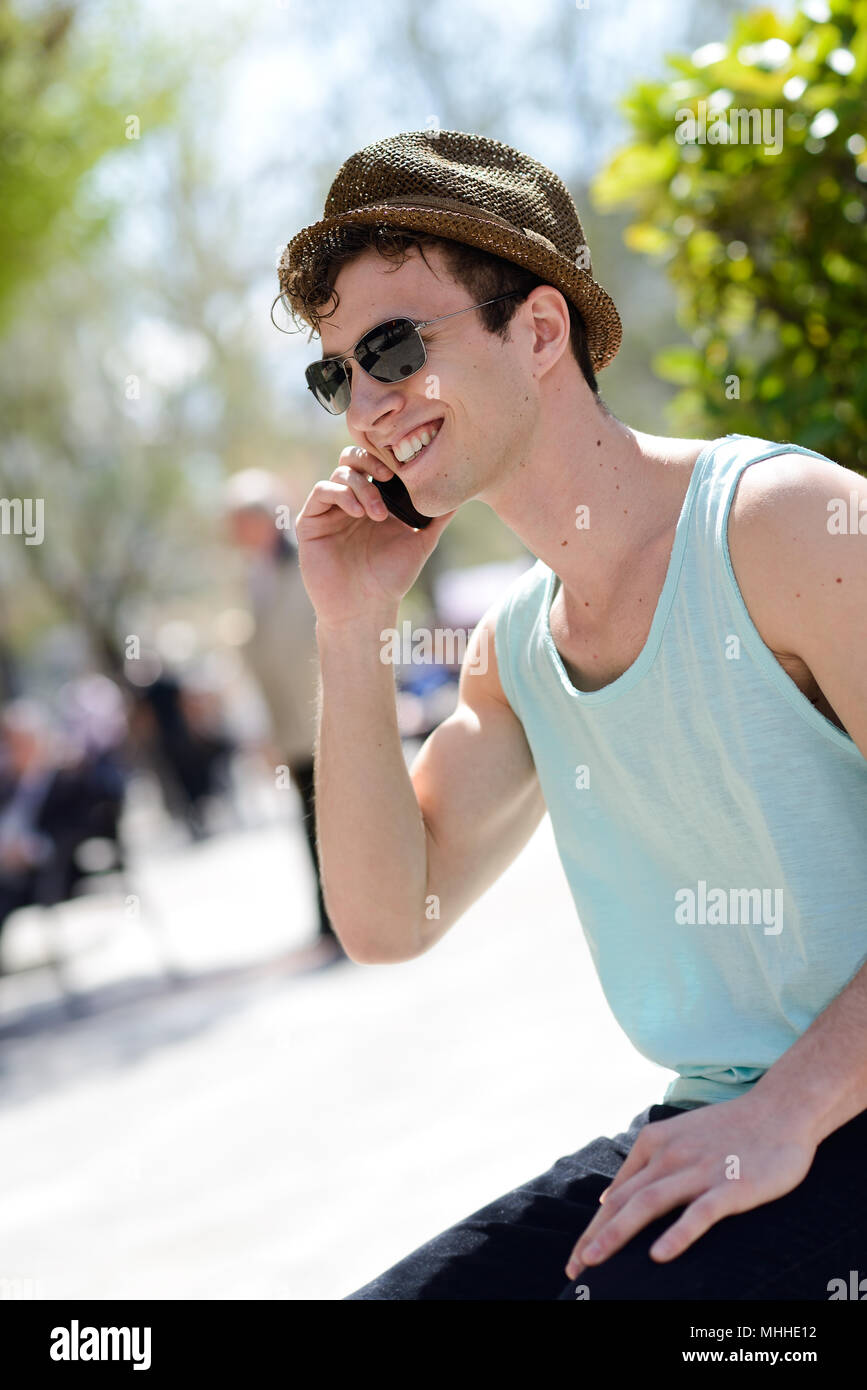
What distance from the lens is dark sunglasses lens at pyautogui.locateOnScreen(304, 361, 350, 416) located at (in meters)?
2.04

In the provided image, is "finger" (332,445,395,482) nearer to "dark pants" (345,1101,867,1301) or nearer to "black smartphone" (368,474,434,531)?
"black smartphone" (368,474,434,531)

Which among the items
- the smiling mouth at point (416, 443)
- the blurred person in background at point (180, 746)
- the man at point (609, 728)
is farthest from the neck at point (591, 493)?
the blurred person in background at point (180, 746)

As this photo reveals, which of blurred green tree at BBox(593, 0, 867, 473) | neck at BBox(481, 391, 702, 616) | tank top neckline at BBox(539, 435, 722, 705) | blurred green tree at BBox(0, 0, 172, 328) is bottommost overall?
tank top neckline at BBox(539, 435, 722, 705)

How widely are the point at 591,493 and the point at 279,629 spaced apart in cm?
543

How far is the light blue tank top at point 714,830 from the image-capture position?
167 cm

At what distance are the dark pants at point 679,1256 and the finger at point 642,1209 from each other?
0.5 inches

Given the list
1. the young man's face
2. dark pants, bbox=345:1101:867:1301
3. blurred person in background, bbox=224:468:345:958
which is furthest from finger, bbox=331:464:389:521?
blurred person in background, bbox=224:468:345:958

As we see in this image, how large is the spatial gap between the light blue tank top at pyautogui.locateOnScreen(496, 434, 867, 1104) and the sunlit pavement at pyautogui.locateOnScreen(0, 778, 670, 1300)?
5.33 feet

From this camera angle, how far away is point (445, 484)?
1.94 meters

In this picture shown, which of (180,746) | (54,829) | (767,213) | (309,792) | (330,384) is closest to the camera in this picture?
(330,384)

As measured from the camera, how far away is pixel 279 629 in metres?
7.23

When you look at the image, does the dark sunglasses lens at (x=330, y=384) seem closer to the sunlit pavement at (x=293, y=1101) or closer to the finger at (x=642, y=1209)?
the finger at (x=642, y=1209)

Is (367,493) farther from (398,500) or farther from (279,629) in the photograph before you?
(279,629)

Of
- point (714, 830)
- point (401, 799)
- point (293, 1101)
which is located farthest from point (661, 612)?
point (293, 1101)
